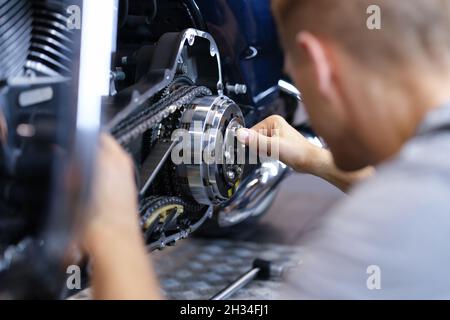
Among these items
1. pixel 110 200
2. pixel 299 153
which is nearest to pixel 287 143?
pixel 299 153

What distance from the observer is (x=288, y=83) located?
4.48 feet

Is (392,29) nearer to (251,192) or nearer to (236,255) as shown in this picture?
(251,192)

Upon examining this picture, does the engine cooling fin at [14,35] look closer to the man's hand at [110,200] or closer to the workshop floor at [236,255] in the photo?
the man's hand at [110,200]

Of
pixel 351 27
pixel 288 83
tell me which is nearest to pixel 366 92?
pixel 351 27

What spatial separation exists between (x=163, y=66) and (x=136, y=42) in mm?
210

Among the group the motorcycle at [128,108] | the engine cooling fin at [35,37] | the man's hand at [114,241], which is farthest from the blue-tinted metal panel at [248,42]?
the man's hand at [114,241]

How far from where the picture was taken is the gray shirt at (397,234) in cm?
52

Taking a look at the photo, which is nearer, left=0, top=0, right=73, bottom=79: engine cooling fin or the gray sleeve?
the gray sleeve

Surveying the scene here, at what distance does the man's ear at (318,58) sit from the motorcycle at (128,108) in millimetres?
234

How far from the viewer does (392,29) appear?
1.94 feet

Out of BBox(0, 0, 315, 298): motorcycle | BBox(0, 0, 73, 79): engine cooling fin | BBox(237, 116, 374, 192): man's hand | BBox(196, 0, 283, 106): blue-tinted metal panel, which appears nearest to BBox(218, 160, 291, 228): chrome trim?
BBox(0, 0, 315, 298): motorcycle

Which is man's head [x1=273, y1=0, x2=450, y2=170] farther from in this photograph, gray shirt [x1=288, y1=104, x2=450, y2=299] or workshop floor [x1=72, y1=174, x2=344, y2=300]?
workshop floor [x1=72, y1=174, x2=344, y2=300]

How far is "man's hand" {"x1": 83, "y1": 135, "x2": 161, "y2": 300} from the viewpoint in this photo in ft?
1.93
